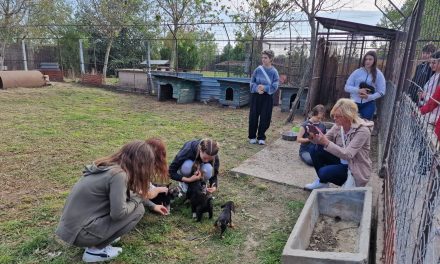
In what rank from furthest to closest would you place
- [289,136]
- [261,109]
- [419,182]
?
1. [289,136]
2. [261,109]
3. [419,182]

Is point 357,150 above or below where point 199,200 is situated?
above

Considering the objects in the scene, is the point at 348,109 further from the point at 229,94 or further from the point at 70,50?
the point at 70,50

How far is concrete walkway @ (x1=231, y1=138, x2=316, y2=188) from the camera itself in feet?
14.9

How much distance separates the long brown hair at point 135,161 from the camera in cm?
271

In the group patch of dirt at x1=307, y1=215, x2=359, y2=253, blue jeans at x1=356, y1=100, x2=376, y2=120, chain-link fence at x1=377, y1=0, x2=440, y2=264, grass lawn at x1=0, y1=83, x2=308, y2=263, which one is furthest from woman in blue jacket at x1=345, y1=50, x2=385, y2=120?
patch of dirt at x1=307, y1=215, x2=359, y2=253


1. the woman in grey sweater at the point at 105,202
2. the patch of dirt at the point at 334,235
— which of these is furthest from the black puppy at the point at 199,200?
the patch of dirt at the point at 334,235

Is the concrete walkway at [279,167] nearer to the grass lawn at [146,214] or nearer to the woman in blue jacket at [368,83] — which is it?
the grass lawn at [146,214]

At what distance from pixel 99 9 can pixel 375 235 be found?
17692mm

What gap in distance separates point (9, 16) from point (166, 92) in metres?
9.94

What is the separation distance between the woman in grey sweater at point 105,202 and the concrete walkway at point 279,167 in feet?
7.00

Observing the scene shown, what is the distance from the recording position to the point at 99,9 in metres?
17.3

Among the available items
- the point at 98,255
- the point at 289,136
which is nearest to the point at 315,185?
the point at 289,136

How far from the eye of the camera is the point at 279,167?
195 inches

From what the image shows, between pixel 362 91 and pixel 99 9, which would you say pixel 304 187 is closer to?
pixel 362 91
